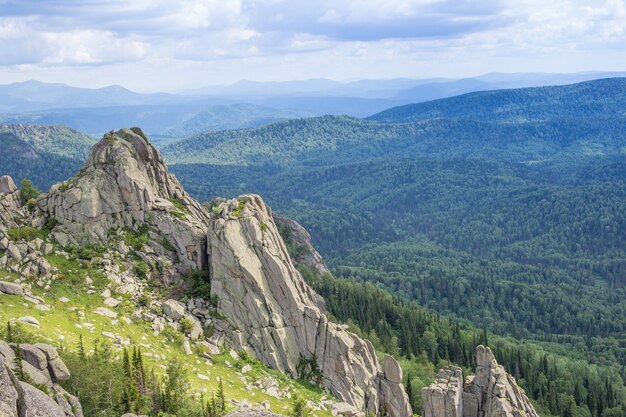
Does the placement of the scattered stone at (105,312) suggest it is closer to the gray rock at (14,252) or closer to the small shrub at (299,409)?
the gray rock at (14,252)

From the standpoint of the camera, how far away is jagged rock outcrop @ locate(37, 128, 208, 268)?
71750mm

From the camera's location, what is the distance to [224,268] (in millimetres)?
69938

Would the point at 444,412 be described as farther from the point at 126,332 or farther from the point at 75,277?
the point at 75,277

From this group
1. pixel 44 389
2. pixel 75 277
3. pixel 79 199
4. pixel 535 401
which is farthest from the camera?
pixel 535 401

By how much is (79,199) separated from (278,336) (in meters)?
31.9

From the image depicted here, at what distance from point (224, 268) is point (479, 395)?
40.4 metres

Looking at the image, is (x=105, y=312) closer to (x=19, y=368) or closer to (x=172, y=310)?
(x=172, y=310)

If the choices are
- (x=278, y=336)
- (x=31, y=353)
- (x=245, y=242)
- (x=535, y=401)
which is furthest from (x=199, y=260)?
(x=535, y=401)

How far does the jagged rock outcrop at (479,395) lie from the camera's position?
72125mm

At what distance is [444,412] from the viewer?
72125 mm

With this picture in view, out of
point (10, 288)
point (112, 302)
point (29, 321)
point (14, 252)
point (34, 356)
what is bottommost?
point (112, 302)

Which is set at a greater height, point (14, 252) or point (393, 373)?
point (14, 252)

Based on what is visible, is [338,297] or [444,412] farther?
[338,297]

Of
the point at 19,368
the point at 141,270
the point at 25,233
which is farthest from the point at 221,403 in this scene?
the point at 25,233
